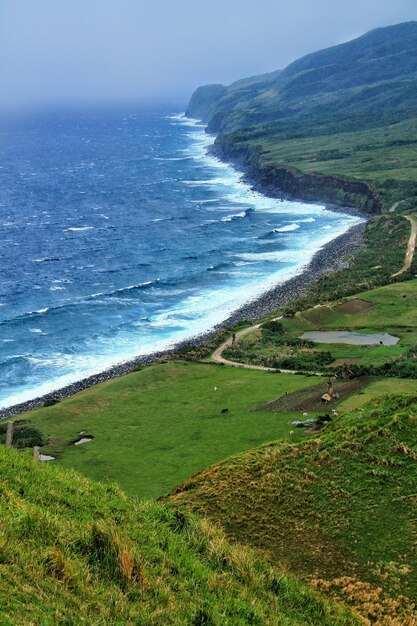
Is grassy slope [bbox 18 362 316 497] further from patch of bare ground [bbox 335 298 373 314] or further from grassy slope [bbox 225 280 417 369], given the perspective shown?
patch of bare ground [bbox 335 298 373 314]

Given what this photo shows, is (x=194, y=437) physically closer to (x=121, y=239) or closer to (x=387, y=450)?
(x=387, y=450)

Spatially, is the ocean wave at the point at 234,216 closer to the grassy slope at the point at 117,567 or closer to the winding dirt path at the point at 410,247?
the winding dirt path at the point at 410,247

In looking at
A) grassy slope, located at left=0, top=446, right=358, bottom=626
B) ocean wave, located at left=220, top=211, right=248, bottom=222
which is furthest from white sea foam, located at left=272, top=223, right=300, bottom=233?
grassy slope, located at left=0, top=446, right=358, bottom=626

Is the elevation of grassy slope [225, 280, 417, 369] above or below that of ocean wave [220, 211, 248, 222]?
below

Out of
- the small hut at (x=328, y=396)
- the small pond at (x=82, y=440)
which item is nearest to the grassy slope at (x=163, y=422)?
the small pond at (x=82, y=440)

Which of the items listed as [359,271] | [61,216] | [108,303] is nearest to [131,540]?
[108,303]

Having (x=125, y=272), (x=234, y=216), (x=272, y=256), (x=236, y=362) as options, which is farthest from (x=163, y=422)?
(x=234, y=216)
